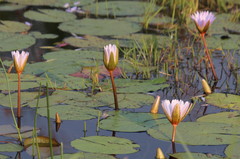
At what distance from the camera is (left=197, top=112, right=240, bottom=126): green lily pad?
3098mm

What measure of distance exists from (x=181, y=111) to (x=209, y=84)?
4.39 feet

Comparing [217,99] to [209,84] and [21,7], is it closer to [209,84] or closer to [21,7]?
[209,84]

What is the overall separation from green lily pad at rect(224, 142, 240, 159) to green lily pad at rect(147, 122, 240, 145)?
47 mm

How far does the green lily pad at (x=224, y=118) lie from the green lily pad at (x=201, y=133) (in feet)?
0.31

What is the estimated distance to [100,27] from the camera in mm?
5301

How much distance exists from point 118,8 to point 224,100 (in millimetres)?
2976

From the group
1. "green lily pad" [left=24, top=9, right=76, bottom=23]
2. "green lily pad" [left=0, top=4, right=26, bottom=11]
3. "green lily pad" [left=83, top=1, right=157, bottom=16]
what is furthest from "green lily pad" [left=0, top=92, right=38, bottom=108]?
"green lily pad" [left=0, top=4, right=26, bottom=11]

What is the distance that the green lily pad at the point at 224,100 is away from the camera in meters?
3.35

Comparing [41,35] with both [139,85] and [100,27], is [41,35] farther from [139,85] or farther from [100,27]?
[139,85]

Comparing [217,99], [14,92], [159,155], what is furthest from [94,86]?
[159,155]

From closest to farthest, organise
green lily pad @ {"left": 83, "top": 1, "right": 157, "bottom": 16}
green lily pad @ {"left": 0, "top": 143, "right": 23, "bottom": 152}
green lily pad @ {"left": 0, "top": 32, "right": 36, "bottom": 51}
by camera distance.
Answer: green lily pad @ {"left": 0, "top": 143, "right": 23, "bottom": 152}, green lily pad @ {"left": 0, "top": 32, "right": 36, "bottom": 51}, green lily pad @ {"left": 83, "top": 1, "right": 157, "bottom": 16}

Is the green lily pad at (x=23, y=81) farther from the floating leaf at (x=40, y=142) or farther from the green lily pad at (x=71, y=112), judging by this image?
the floating leaf at (x=40, y=142)

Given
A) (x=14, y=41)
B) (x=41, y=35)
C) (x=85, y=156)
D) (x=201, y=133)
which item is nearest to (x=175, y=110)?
(x=201, y=133)

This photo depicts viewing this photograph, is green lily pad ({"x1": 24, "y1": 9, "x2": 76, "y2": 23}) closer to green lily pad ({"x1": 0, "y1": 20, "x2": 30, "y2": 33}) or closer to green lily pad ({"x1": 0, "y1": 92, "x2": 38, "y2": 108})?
green lily pad ({"x1": 0, "y1": 20, "x2": 30, "y2": 33})
